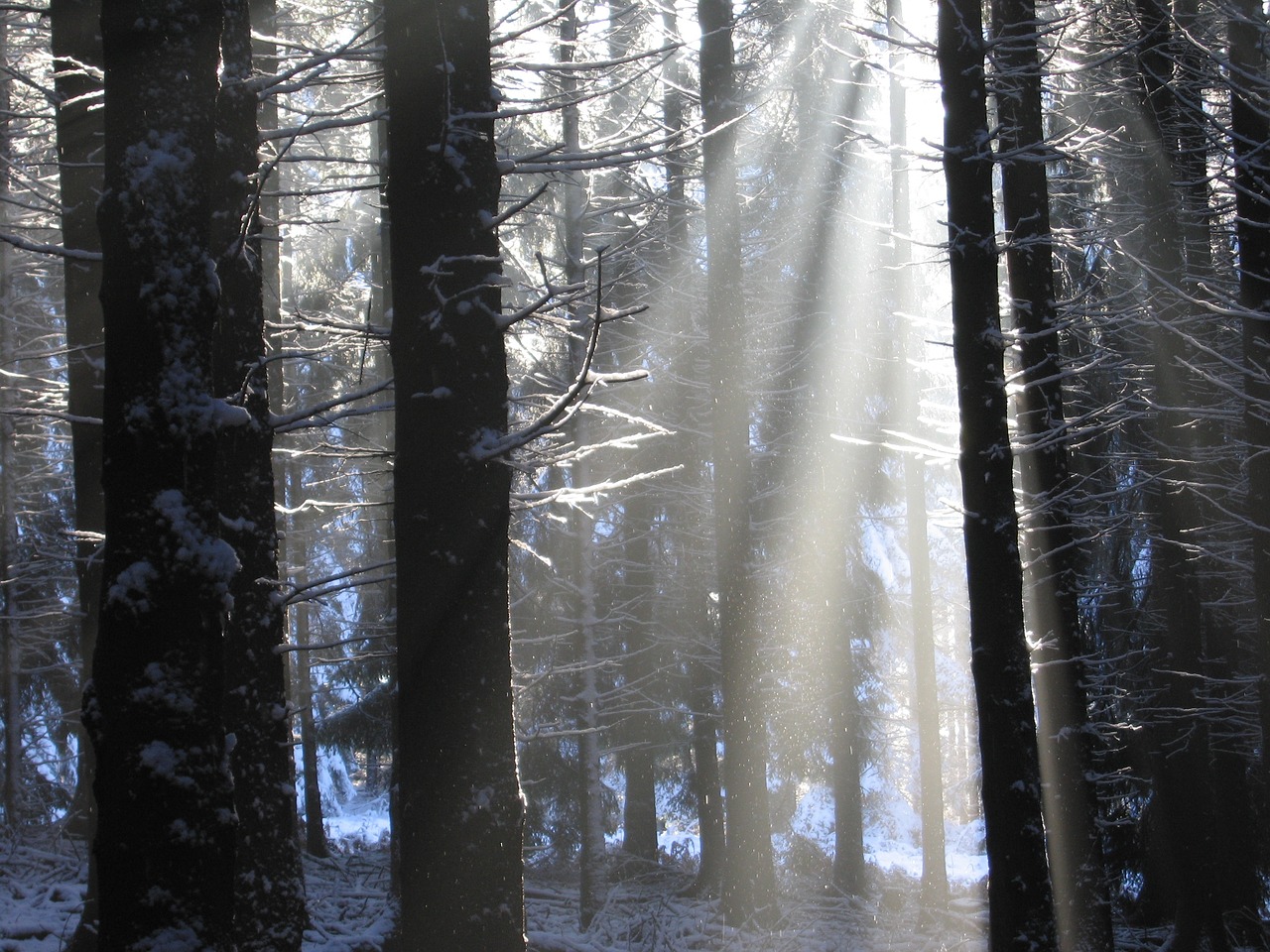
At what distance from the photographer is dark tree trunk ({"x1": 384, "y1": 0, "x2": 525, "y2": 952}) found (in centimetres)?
399

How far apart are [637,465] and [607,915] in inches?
314

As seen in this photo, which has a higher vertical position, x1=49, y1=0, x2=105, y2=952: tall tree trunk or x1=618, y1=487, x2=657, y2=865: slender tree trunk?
x1=49, y1=0, x2=105, y2=952: tall tree trunk

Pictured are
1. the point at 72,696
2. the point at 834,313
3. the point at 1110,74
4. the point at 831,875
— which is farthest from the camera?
the point at 72,696

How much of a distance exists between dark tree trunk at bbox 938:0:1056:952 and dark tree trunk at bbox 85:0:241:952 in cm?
530

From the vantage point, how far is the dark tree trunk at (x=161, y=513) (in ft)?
12.1

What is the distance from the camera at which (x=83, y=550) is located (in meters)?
9.98

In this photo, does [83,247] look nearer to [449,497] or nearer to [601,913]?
[449,497]

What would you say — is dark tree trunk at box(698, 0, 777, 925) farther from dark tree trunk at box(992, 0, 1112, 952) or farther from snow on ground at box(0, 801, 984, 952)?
dark tree trunk at box(992, 0, 1112, 952)

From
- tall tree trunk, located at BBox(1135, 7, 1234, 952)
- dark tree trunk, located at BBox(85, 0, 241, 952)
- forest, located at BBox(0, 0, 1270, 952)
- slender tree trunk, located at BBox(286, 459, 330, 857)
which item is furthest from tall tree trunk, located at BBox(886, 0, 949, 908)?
dark tree trunk, located at BBox(85, 0, 241, 952)

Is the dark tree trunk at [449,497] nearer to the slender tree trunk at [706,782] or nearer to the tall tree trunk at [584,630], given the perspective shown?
the tall tree trunk at [584,630]

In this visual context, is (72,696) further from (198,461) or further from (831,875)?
(198,461)

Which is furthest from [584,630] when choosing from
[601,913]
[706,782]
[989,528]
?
[989,528]

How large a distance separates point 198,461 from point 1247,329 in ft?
33.6

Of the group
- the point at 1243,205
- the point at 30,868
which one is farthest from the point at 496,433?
the point at 30,868
